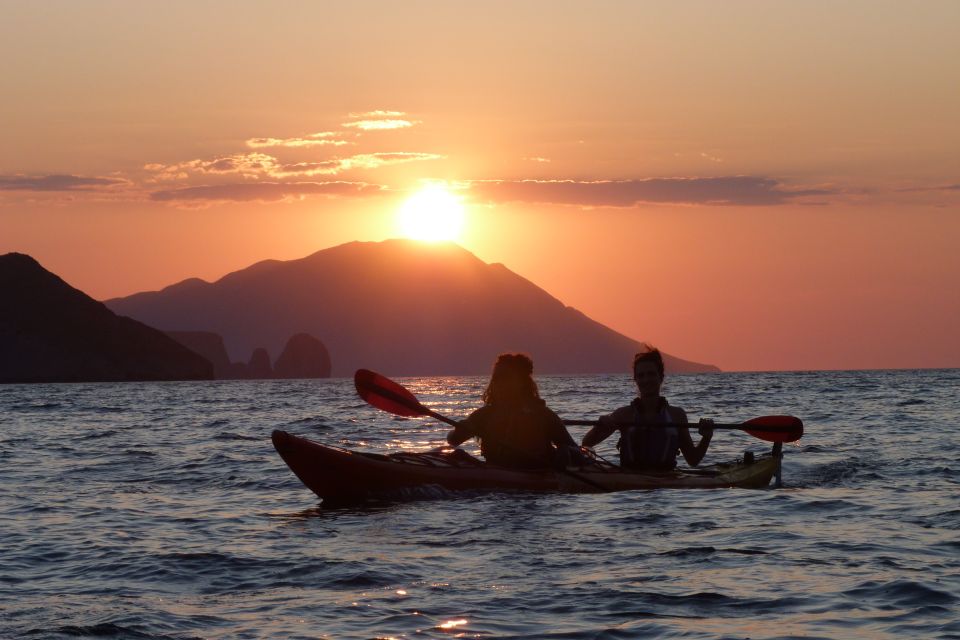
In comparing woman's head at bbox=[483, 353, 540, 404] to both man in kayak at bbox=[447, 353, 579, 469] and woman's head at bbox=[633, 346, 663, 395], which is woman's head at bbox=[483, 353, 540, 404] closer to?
man in kayak at bbox=[447, 353, 579, 469]

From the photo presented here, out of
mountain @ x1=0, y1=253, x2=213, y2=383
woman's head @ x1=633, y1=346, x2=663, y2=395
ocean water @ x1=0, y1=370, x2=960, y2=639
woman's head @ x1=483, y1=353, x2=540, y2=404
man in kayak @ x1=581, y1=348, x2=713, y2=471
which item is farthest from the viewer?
mountain @ x1=0, y1=253, x2=213, y2=383

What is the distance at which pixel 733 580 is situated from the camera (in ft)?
26.0

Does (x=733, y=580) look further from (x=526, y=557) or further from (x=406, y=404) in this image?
(x=406, y=404)

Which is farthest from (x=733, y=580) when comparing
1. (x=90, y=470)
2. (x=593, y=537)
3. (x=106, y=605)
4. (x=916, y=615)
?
(x=90, y=470)

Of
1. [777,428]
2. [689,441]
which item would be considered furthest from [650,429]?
[777,428]

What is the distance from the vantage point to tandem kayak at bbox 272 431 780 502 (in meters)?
12.6

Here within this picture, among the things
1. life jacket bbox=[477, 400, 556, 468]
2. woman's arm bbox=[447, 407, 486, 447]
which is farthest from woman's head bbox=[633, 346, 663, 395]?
woman's arm bbox=[447, 407, 486, 447]

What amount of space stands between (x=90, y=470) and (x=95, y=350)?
176 m

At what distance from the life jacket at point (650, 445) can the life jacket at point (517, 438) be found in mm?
998

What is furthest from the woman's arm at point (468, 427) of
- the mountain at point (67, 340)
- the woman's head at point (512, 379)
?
the mountain at point (67, 340)

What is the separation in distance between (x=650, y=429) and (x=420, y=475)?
273 centimetres

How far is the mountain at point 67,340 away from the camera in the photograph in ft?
578

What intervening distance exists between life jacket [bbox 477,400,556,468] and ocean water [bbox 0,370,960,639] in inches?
20.8

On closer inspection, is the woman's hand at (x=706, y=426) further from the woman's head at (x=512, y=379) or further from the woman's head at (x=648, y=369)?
the woman's head at (x=512, y=379)
